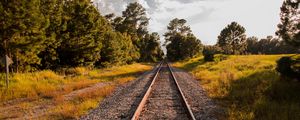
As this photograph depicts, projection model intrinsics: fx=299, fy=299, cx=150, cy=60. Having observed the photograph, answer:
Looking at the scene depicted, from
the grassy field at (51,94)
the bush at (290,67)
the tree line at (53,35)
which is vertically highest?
the tree line at (53,35)

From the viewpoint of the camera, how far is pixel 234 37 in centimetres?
11556

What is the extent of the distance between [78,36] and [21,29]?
11237 millimetres

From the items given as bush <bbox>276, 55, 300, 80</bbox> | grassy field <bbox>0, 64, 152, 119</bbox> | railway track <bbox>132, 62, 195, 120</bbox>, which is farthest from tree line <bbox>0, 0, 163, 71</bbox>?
bush <bbox>276, 55, 300, 80</bbox>

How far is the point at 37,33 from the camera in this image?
71.3 feet

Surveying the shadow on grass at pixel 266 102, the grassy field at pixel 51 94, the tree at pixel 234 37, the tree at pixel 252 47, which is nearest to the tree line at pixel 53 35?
the grassy field at pixel 51 94

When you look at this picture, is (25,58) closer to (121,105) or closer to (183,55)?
(121,105)

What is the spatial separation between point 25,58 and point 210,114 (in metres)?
16.5

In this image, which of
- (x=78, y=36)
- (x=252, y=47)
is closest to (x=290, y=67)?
(x=78, y=36)

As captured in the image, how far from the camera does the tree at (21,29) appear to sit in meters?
19.4

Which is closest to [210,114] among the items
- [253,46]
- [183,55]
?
[183,55]

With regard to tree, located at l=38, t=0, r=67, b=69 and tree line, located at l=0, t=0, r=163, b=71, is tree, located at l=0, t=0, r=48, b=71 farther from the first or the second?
tree, located at l=38, t=0, r=67, b=69

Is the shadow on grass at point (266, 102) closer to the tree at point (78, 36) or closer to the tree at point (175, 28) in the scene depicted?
the tree at point (78, 36)

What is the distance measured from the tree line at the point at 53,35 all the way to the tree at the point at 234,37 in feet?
264

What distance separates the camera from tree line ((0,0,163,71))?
19.8m
